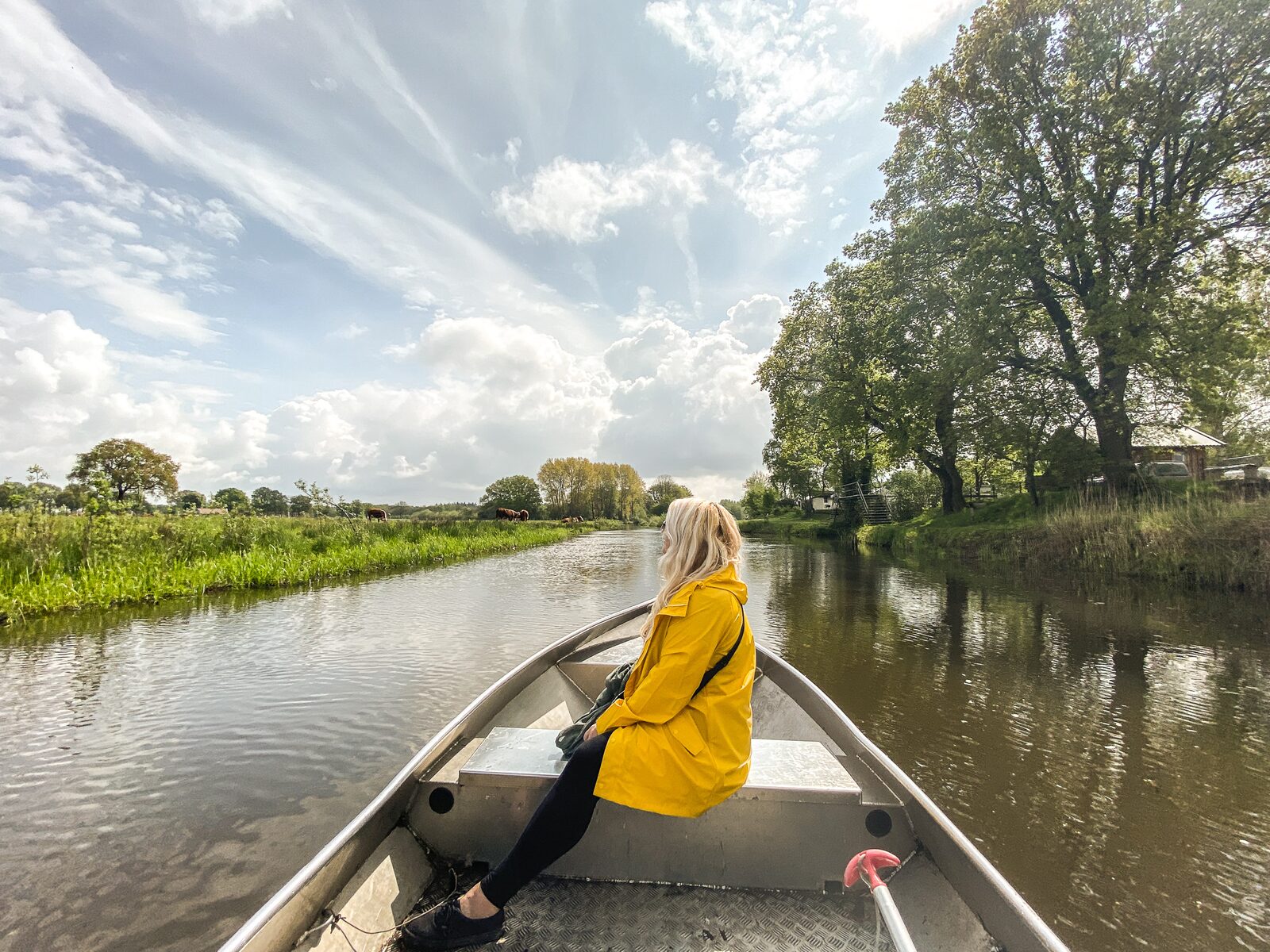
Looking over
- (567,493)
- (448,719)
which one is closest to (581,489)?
(567,493)

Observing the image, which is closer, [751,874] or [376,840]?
[376,840]

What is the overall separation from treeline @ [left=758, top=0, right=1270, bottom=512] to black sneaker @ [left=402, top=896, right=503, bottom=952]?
17423mm

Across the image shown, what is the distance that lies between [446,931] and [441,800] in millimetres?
521

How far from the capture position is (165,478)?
51.0 metres

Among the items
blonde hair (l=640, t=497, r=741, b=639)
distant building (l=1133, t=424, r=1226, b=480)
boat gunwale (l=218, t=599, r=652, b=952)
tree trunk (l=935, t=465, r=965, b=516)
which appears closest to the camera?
boat gunwale (l=218, t=599, r=652, b=952)

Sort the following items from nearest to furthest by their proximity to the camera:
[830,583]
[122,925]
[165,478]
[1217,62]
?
[122,925] < [1217,62] < [830,583] < [165,478]

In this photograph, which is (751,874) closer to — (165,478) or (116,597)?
(116,597)

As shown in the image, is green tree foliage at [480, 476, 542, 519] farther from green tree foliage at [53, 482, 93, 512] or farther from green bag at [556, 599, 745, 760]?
green bag at [556, 599, 745, 760]

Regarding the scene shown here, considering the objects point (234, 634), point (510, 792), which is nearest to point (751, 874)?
point (510, 792)

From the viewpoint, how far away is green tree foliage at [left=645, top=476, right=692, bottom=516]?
4235 inches

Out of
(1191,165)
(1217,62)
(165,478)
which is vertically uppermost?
(1217,62)

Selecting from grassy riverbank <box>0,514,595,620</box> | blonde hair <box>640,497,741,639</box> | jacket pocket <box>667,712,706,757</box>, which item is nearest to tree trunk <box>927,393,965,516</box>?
grassy riverbank <box>0,514,595,620</box>

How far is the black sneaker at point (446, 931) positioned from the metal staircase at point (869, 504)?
35494 mm

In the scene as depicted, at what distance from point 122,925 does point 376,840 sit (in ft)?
4.85
